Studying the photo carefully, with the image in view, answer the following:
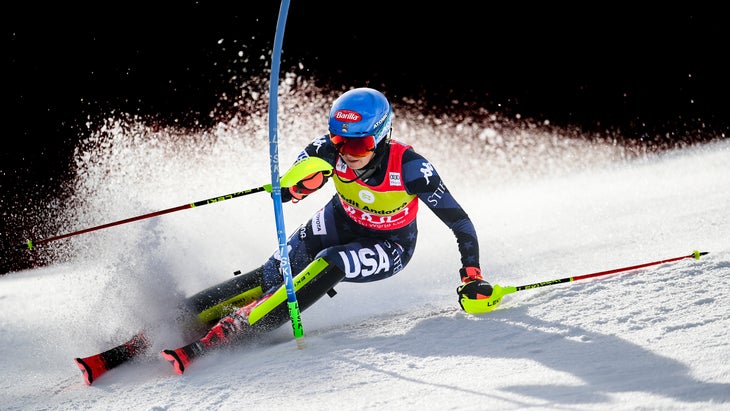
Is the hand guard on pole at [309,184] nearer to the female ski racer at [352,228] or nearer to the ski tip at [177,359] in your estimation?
the female ski racer at [352,228]

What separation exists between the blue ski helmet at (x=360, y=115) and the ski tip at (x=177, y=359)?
1.38 metres

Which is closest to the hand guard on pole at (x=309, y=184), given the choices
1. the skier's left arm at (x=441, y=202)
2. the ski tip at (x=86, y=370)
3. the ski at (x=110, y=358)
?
the skier's left arm at (x=441, y=202)

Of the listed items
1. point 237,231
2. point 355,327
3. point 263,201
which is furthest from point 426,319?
point 263,201

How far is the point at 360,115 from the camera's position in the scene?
344 cm

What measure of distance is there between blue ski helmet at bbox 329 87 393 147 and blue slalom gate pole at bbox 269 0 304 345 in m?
0.39

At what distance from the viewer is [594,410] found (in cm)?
211

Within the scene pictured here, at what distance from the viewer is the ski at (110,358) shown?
3176 mm

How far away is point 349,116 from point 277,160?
0.52m

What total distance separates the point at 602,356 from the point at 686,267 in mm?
1277

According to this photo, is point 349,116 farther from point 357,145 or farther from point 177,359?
point 177,359

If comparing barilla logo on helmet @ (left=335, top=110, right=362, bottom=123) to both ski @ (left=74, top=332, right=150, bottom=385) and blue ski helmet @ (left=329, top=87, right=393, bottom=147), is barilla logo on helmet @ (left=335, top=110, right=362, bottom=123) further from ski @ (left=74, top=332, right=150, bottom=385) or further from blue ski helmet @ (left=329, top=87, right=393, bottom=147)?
ski @ (left=74, top=332, right=150, bottom=385)

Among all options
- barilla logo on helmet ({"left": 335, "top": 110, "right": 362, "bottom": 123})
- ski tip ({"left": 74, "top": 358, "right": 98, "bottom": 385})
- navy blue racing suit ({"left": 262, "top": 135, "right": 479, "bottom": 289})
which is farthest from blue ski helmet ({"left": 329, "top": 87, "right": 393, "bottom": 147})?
ski tip ({"left": 74, "top": 358, "right": 98, "bottom": 385})

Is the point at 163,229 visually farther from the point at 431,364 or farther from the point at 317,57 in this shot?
the point at 317,57

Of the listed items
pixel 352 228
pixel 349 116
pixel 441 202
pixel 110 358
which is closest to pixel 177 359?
pixel 110 358
